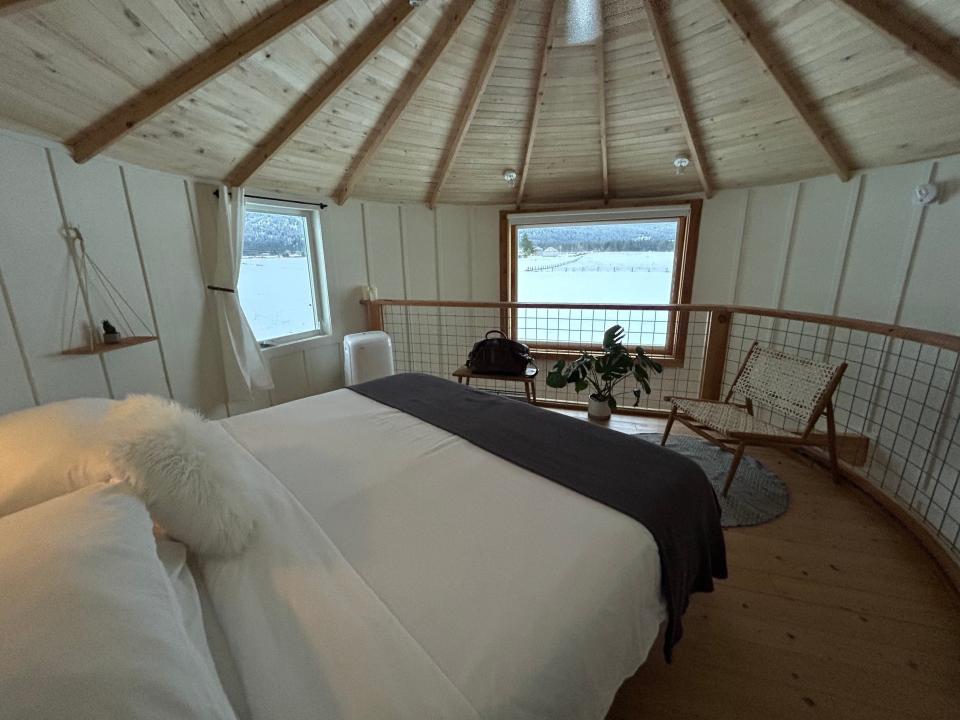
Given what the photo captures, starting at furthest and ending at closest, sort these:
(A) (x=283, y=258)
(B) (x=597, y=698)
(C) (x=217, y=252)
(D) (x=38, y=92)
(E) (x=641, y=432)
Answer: (A) (x=283, y=258) < (E) (x=641, y=432) < (C) (x=217, y=252) < (D) (x=38, y=92) < (B) (x=597, y=698)

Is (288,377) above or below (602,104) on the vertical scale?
below

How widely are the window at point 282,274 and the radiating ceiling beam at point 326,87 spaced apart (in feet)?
1.36

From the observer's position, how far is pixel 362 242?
371cm

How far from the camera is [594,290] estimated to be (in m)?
4.07

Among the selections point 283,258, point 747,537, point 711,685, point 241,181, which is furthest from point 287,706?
point 283,258

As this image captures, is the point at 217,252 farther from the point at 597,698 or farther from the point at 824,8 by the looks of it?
the point at 824,8

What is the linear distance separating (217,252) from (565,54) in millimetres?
2662

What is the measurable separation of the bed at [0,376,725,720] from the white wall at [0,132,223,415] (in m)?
1.60

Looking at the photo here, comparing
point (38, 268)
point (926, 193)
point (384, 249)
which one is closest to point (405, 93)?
point (384, 249)

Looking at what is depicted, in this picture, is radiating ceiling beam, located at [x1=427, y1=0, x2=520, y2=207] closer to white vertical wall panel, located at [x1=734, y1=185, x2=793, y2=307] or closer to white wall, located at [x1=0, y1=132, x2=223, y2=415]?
white wall, located at [x1=0, y1=132, x2=223, y2=415]

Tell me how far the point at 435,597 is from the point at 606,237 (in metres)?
3.83

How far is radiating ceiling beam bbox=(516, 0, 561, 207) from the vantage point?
2.19 m

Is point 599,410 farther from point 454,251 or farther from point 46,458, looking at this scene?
point 46,458

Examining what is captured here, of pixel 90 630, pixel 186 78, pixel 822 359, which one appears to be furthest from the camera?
pixel 822 359
